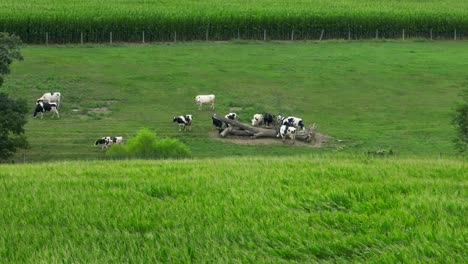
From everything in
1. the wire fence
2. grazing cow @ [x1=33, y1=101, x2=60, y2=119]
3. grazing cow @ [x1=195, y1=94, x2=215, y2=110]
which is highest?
the wire fence

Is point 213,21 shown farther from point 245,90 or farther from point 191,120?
point 191,120

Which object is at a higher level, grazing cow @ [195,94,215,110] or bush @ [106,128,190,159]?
grazing cow @ [195,94,215,110]

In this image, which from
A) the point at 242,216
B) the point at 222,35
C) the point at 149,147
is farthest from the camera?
the point at 222,35

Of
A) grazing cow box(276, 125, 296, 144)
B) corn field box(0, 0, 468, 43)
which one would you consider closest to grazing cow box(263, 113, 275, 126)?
grazing cow box(276, 125, 296, 144)

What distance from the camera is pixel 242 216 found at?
31.9ft

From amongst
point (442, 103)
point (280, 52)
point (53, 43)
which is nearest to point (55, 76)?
point (53, 43)

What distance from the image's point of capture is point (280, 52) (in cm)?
6203

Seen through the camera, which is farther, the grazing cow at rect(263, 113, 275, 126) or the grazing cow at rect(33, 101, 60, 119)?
the grazing cow at rect(33, 101, 60, 119)

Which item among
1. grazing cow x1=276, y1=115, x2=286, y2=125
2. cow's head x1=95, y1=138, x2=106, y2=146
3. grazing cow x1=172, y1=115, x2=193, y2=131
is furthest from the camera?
grazing cow x1=276, y1=115, x2=286, y2=125

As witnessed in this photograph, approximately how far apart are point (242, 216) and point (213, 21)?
60630 millimetres

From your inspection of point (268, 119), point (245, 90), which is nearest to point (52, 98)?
point (268, 119)

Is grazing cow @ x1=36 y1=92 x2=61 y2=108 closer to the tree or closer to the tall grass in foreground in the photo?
the tree

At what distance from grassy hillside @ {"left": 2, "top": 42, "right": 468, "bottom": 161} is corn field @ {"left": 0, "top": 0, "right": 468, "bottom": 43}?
12.7ft

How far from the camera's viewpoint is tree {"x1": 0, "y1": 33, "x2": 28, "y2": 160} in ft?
104
